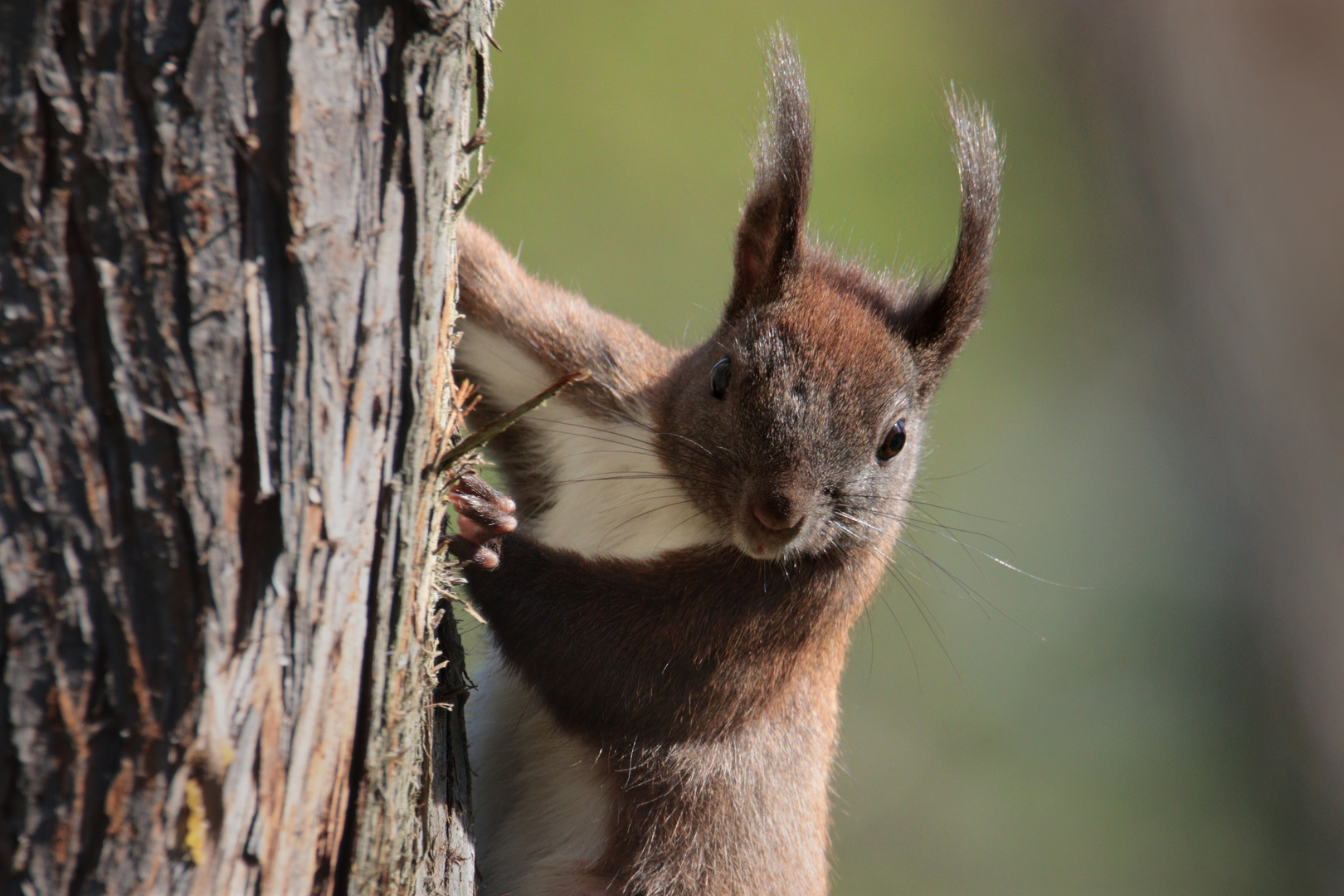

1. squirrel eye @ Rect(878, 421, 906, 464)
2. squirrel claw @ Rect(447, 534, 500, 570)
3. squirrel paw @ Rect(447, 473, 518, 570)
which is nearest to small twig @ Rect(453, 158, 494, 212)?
squirrel paw @ Rect(447, 473, 518, 570)

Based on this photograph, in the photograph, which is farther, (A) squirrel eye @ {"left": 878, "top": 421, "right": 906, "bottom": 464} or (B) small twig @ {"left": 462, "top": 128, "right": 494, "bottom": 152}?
(A) squirrel eye @ {"left": 878, "top": 421, "right": 906, "bottom": 464}

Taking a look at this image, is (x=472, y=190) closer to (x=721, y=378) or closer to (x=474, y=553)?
(x=474, y=553)

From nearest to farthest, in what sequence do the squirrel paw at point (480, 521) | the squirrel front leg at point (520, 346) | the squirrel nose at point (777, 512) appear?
the squirrel paw at point (480, 521) < the squirrel nose at point (777, 512) < the squirrel front leg at point (520, 346)

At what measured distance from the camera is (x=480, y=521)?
2975 millimetres

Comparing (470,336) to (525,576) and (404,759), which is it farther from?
(404,759)

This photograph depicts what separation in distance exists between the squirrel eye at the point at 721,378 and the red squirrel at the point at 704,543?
0.12 feet

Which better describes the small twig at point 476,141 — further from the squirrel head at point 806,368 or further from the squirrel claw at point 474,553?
the squirrel head at point 806,368

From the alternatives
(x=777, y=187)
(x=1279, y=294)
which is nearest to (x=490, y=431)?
(x=777, y=187)

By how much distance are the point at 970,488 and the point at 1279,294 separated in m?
5.23

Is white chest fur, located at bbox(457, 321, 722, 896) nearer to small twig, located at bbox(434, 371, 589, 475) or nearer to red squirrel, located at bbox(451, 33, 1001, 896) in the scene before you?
red squirrel, located at bbox(451, 33, 1001, 896)

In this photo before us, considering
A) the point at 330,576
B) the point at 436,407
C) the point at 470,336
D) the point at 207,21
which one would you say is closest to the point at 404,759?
the point at 330,576

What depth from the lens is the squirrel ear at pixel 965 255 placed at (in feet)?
12.4

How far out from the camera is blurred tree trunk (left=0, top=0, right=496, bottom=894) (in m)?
1.55

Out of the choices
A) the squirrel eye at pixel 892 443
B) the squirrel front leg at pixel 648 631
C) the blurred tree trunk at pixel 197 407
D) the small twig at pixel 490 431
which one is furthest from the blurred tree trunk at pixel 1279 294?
the blurred tree trunk at pixel 197 407
